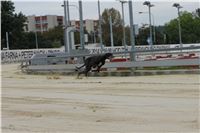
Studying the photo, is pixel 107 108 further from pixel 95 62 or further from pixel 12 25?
pixel 12 25

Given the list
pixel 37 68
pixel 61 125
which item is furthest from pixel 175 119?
pixel 37 68

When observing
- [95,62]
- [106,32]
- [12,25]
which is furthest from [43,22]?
[95,62]

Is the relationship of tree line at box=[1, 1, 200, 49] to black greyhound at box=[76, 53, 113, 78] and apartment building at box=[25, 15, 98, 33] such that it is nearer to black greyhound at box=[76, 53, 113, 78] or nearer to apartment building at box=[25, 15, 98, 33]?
apartment building at box=[25, 15, 98, 33]

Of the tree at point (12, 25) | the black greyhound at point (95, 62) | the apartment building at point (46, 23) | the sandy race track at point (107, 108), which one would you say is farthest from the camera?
the apartment building at point (46, 23)

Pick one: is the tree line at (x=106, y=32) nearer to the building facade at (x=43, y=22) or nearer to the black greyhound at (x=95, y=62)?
the building facade at (x=43, y=22)

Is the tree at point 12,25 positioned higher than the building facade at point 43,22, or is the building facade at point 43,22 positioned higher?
the building facade at point 43,22

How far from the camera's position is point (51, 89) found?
53.2 feet

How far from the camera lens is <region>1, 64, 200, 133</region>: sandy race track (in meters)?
8.61

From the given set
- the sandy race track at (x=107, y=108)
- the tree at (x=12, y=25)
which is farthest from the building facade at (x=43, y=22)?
the sandy race track at (x=107, y=108)

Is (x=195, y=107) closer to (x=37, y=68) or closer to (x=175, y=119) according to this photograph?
(x=175, y=119)

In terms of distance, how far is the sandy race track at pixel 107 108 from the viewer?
8.61 metres

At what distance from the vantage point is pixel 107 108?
10.8m

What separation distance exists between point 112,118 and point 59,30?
123 metres

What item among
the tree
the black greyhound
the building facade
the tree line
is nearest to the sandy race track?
the black greyhound
